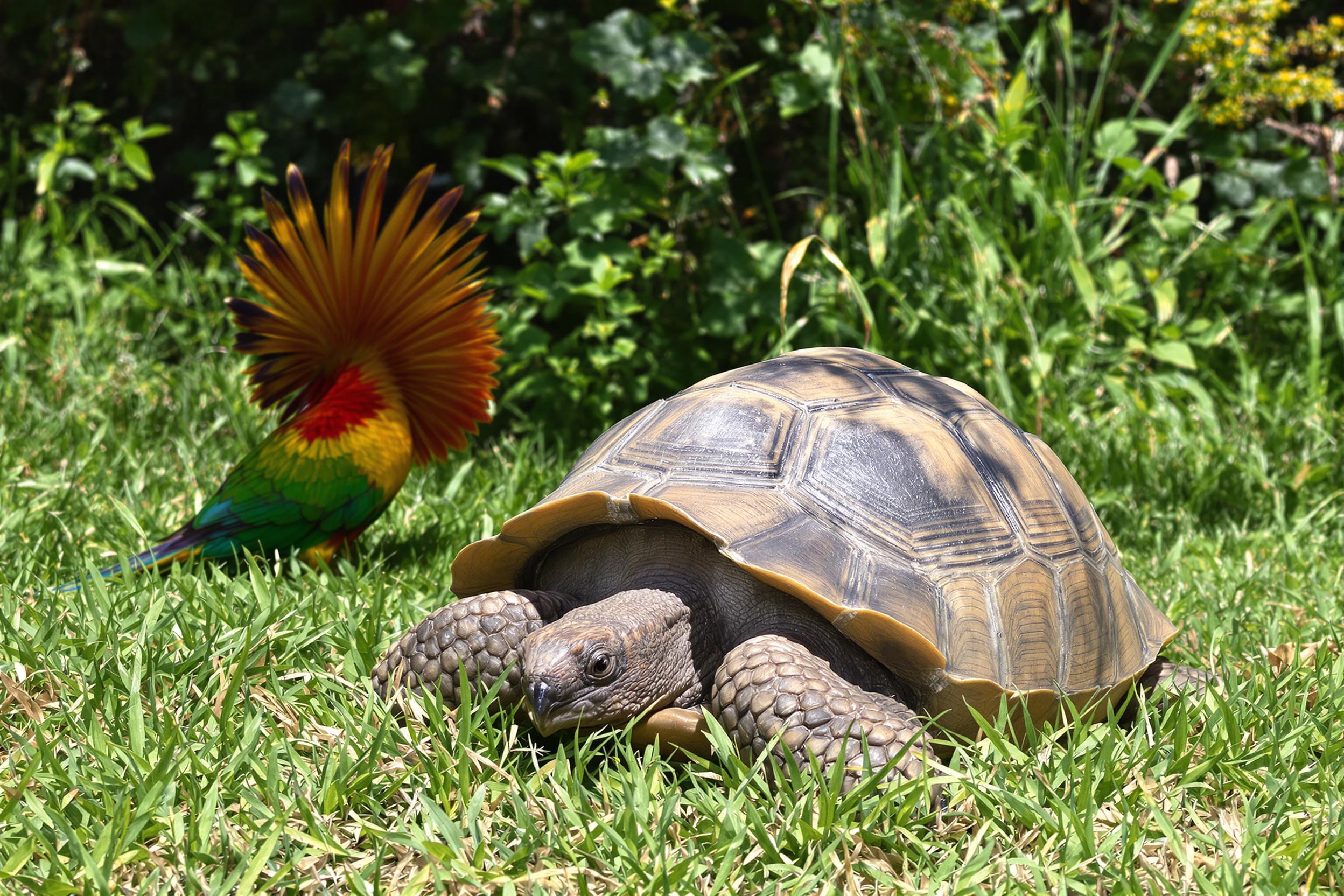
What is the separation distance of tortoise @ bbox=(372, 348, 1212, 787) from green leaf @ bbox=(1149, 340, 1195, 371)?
2.01 meters

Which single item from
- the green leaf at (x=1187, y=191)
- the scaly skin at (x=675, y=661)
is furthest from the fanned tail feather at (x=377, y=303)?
the green leaf at (x=1187, y=191)

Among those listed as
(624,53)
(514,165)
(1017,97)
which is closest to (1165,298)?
(1017,97)

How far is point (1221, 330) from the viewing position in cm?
433

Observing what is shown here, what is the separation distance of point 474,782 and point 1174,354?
3.28 meters

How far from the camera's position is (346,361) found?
2795 millimetres

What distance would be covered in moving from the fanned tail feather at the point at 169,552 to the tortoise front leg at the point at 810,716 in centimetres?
139

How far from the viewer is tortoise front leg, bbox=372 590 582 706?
78.4 inches

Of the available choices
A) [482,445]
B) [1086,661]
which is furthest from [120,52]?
[1086,661]

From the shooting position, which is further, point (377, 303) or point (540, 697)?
point (377, 303)

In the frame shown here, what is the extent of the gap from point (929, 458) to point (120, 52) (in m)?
5.07

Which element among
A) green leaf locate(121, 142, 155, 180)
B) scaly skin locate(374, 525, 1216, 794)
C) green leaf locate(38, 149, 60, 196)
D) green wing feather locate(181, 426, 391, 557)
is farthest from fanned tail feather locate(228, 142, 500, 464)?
green leaf locate(38, 149, 60, 196)

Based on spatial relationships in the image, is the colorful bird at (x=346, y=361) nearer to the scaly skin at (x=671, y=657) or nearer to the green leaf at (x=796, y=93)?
the scaly skin at (x=671, y=657)

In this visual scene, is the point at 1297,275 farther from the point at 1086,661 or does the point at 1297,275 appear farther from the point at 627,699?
the point at 627,699

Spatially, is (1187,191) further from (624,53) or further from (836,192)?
(624,53)
